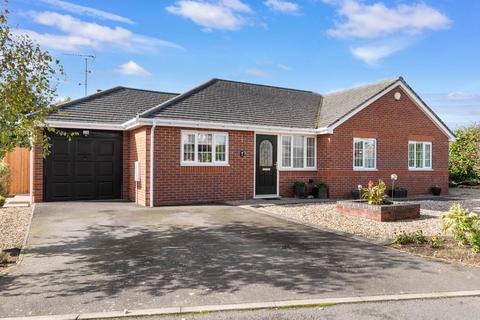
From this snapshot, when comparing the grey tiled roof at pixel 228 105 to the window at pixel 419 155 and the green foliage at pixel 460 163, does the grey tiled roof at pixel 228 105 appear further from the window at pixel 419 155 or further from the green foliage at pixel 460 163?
the green foliage at pixel 460 163

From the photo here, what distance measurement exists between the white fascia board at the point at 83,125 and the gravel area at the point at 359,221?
664 cm

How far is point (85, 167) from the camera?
1402cm

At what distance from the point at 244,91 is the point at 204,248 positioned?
38.1 feet

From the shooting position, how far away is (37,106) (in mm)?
6891

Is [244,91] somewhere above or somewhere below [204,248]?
above

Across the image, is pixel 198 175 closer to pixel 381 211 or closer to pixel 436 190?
A: pixel 381 211

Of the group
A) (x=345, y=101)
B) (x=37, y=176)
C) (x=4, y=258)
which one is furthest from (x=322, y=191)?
(x=4, y=258)

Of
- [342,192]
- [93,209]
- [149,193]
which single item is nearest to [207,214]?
[149,193]

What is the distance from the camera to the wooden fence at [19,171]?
648 inches

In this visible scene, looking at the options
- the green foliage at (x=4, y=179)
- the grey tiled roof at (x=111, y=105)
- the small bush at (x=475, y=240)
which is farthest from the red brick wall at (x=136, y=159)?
the small bush at (x=475, y=240)

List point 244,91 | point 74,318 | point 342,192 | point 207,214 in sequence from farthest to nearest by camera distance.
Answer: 1. point 244,91
2. point 342,192
3. point 207,214
4. point 74,318

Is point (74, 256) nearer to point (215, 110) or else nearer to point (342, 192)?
point (215, 110)

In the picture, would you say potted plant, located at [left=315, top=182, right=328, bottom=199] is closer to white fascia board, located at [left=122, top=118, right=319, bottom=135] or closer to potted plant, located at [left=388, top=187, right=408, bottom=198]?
white fascia board, located at [left=122, top=118, right=319, bottom=135]

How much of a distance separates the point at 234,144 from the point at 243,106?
2.44 m
